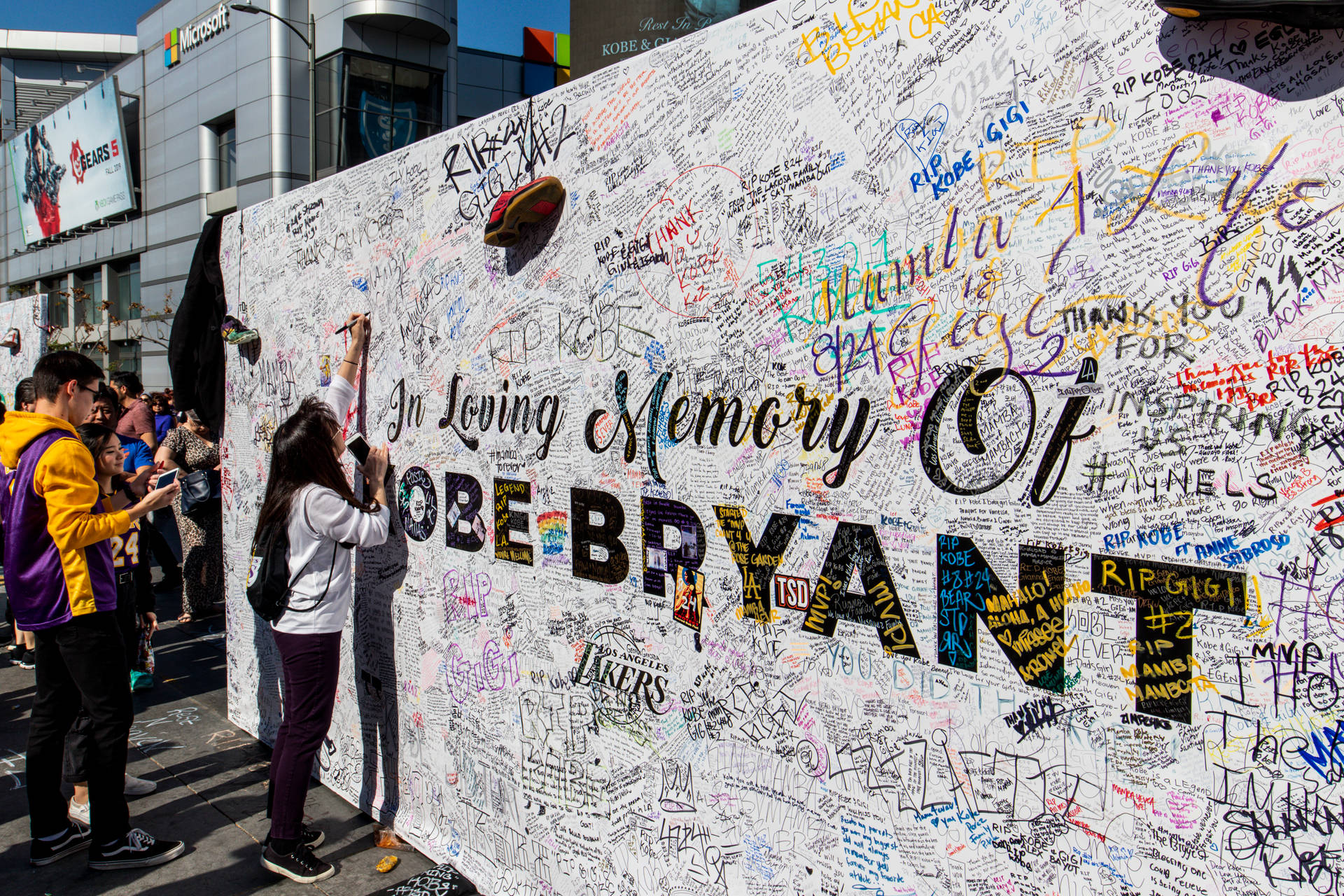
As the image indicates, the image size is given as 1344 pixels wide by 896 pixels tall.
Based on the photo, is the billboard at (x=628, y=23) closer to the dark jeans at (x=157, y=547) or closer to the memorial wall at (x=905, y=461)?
the dark jeans at (x=157, y=547)

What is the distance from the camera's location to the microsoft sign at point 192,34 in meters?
25.1

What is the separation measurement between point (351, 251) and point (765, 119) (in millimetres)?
2712

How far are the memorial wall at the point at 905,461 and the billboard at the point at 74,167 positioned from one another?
104 ft

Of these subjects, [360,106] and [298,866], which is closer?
[298,866]

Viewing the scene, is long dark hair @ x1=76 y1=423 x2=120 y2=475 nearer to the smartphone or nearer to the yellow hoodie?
the yellow hoodie

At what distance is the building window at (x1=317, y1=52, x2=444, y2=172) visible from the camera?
77.1 feet

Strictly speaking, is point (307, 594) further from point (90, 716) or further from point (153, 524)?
point (153, 524)

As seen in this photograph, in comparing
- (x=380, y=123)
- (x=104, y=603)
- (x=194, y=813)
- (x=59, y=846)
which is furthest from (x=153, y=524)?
(x=380, y=123)

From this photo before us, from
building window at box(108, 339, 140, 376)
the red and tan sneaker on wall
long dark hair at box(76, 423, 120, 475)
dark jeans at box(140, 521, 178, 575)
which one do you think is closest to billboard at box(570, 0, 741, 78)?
dark jeans at box(140, 521, 178, 575)

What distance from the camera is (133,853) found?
13.1ft

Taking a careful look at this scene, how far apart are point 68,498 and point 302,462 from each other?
107 centimetres

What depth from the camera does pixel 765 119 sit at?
2.66 m

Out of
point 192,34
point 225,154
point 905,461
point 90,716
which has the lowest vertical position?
point 90,716

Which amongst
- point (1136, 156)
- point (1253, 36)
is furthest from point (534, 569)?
point (1253, 36)
